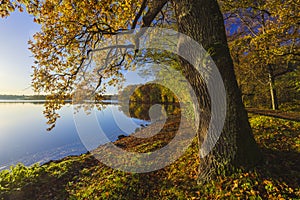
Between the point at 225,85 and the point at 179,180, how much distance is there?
2.55 metres

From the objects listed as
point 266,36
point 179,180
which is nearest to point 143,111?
point 266,36

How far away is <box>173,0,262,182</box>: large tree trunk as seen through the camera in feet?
9.86

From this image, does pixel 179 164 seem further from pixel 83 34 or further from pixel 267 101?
pixel 267 101

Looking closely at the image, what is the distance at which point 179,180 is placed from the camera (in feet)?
12.7

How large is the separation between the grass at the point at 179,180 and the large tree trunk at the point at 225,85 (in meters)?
0.34

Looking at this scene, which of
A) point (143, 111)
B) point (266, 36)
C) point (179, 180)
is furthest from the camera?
point (143, 111)

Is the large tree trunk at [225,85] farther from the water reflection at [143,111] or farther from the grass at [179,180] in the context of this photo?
the water reflection at [143,111]

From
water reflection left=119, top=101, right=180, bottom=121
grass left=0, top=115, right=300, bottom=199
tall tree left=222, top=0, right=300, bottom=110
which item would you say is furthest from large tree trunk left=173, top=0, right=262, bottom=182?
water reflection left=119, top=101, right=180, bottom=121

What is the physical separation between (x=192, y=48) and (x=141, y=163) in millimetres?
4075

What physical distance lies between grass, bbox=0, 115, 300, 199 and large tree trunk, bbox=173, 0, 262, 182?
0.34m

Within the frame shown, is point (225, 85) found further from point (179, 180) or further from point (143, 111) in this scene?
point (143, 111)

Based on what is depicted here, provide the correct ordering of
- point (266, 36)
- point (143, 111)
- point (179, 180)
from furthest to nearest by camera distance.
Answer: point (143, 111) → point (266, 36) → point (179, 180)

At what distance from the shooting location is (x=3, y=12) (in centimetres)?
378

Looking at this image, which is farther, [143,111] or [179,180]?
[143,111]
